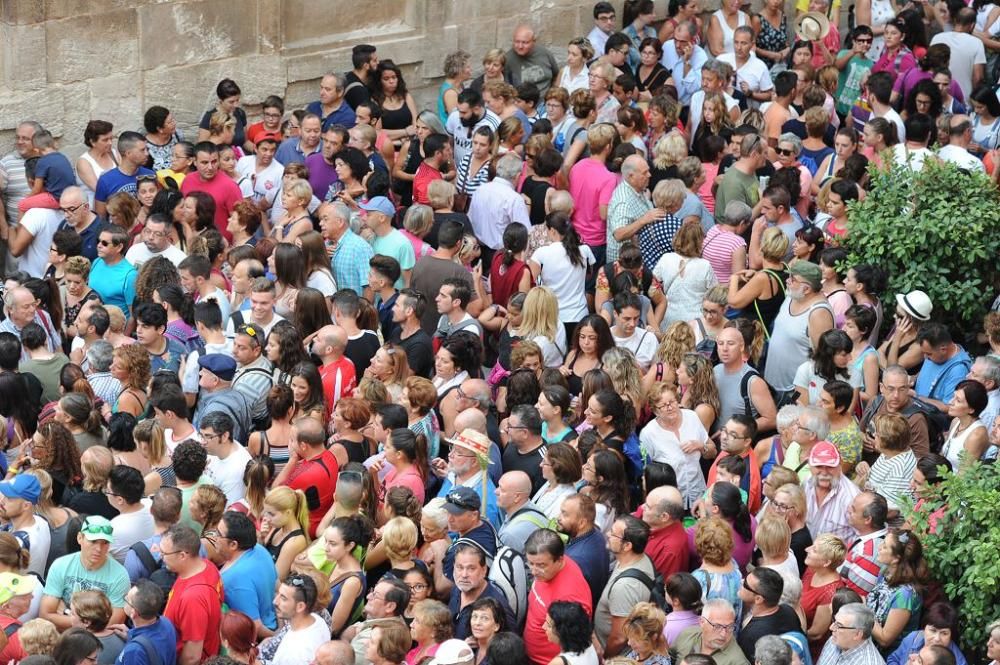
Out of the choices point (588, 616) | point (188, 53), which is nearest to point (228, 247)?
point (188, 53)

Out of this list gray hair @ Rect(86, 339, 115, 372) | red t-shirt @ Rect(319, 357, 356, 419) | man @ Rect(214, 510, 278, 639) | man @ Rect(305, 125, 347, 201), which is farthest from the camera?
man @ Rect(305, 125, 347, 201)

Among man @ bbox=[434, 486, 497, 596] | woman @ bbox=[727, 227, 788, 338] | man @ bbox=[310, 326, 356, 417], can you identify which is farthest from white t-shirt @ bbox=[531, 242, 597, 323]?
man @ bbox=[434, 486, 497, 596]

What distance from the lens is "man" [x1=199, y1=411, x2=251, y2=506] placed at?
9.40 metres

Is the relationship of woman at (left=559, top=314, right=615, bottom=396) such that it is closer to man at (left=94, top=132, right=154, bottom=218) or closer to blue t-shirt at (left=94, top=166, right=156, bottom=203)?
man at (left=94, top=132, right=154, bottom=218)

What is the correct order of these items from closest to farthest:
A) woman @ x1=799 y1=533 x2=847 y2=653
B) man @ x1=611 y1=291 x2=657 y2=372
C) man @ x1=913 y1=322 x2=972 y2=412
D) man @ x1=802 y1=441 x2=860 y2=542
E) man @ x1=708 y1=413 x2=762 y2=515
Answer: woman @ x1=799 y1=533 x2=847 y2=653 → man @ x1=802 y1=441 x2=860 y2=542 → man @ x1=708 y1=413 x2=762 y2=515 → man @ x1=913 y1=322 x2=972 y2=412 → man @ x1=611 y1=291 x2=657 y2=372

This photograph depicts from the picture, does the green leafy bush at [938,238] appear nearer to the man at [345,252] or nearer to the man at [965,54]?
the man at [345,252]

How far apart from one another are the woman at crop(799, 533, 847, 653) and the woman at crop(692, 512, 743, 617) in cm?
40

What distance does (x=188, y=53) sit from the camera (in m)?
14.5

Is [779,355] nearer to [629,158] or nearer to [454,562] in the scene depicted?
[629,158]

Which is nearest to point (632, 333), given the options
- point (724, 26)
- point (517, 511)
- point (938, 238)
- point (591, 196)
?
point (591, 196)

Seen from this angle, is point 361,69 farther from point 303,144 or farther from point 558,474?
point 558,474

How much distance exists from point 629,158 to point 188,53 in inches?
167

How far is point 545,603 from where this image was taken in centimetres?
827

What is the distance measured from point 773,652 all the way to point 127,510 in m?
3.45
